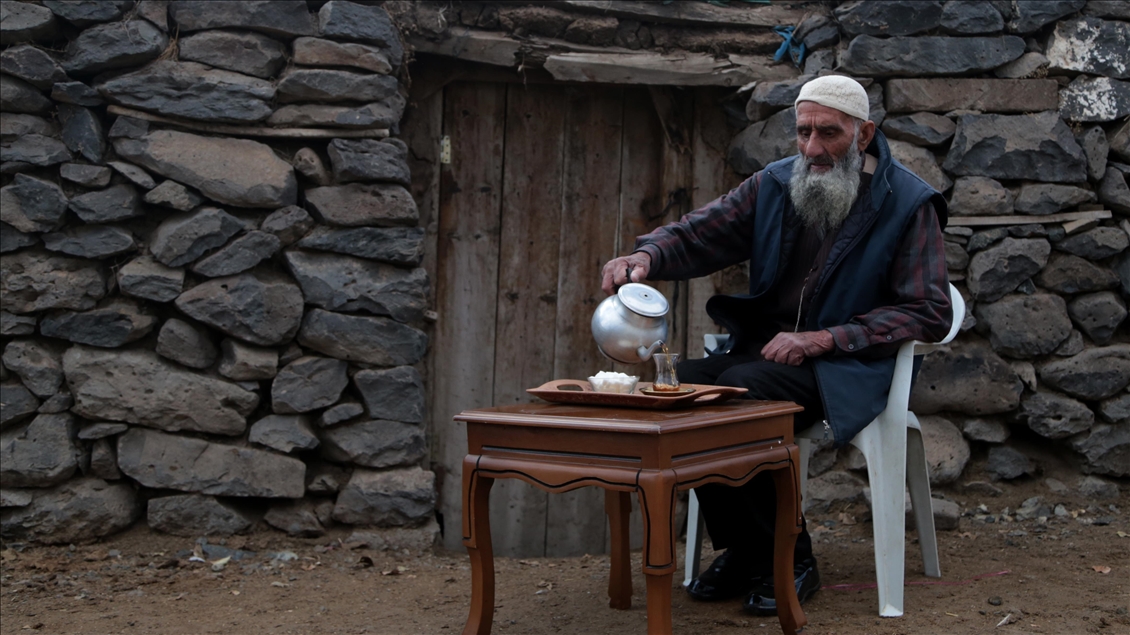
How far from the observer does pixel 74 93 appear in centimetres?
354

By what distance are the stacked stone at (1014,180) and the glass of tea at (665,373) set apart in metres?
1.65

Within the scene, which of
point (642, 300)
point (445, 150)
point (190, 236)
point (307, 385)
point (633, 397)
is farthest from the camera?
point (445, 150)

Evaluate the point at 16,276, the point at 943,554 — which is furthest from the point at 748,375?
the point at 16,276

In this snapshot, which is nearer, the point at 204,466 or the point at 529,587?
the point at 529,587

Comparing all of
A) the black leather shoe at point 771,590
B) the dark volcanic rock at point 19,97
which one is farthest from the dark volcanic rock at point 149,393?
the black leather shoe at point 771,590

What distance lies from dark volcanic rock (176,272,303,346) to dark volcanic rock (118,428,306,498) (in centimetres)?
43

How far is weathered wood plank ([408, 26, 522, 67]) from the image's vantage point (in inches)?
156

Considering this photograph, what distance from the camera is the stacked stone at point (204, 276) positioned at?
3.53 metres

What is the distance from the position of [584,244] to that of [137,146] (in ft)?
6.10

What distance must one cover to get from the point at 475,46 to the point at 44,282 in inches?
72.6

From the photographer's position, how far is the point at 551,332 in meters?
4.40

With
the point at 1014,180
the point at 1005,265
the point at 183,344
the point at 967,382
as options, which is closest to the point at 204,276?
the point at 183,344

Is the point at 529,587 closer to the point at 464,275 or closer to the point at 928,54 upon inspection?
the point at 464,275

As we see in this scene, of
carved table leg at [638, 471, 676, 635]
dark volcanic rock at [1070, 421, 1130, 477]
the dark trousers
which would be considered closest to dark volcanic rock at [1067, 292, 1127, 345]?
dark volcanic rock at [1070, 421, 1130, 477]
